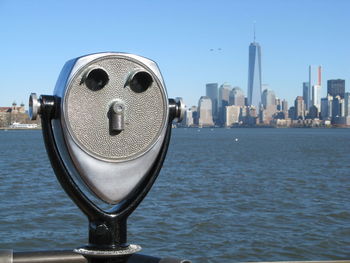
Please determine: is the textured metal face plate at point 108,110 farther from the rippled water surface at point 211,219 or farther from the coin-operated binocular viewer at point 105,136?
the rippled water surface at point 211,219

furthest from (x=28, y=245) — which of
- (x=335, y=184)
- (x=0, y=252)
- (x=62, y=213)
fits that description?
(x=335, y=184)

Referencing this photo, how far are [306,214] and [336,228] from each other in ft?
6.04

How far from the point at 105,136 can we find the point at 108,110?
9 centimetres

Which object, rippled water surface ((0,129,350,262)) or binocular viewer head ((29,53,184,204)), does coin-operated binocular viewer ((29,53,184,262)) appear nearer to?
binocular viewer head ((29,53,184,204))

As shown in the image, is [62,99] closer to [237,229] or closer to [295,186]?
[237,229]

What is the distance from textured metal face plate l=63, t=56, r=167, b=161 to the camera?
2.37m

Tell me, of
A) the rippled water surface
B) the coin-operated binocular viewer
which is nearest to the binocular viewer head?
the coin-operated binocular viewer

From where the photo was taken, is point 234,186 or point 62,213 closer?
point 62,213

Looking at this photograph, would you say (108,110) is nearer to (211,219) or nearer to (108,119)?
(108,119)

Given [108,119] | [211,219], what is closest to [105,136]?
[108,119]

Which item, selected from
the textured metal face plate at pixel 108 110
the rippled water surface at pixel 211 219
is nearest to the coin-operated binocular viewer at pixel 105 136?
the textured metal face plate at pixel 108 110

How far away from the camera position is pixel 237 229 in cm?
1341

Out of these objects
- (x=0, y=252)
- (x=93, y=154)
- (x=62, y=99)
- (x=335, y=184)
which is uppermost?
(x=62, y=99)

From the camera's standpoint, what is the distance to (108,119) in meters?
2.41
